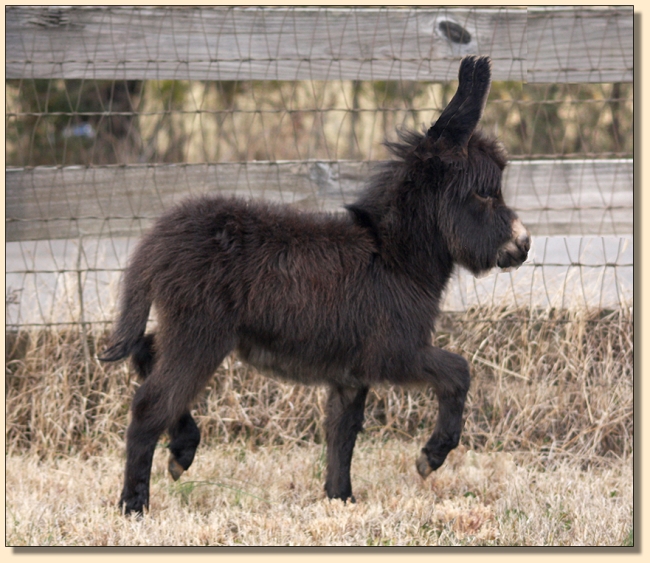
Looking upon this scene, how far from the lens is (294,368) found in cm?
422

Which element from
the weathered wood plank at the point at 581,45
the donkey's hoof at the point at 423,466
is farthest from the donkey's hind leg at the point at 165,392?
the weathered wood plank at the point at 581,45

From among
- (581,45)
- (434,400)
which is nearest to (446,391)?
(434,400)

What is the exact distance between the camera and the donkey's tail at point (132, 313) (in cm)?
411

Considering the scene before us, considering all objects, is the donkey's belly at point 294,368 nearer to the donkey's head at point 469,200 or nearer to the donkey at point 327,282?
the donkey at point 327,282

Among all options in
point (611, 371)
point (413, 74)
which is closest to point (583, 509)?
point (611, 371)

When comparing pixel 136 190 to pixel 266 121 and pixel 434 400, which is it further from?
pixel 266 121

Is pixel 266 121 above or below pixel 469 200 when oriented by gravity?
above

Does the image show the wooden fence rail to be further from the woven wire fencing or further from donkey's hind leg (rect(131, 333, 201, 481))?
donkey's hind leg (rect(131, 333, 201, 481))

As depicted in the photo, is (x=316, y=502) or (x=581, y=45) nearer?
(x=316, y=502)

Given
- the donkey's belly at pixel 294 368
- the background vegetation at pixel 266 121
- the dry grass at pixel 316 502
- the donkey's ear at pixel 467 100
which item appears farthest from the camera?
the background vegetation at pixel 266 121

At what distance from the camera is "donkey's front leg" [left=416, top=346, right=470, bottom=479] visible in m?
4.12

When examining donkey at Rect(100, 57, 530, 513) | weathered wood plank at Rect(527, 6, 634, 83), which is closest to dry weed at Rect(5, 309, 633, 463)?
donkey at Rect(100, 57, 530, 513)

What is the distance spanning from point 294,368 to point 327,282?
490 millimetres

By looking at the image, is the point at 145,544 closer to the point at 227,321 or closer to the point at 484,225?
the point at 227,321
